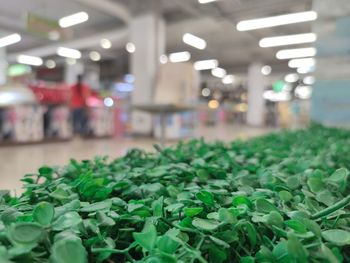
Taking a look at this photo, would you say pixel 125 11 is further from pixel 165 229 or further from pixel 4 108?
pixel 165 229

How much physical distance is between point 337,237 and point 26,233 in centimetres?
46

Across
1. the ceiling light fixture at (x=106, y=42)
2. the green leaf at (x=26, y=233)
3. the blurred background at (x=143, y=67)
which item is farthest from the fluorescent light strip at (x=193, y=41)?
the green leaf at (x=26, y=233)

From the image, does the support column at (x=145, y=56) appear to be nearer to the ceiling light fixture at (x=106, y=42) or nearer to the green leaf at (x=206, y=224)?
the ceiling light fixture at (x=106, y=42)

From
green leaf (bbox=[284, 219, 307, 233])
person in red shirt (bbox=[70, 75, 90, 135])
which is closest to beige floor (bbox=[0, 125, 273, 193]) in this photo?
person in red shirt (bbox=[70, 75, 90, 135])

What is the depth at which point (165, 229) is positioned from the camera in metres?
0.54

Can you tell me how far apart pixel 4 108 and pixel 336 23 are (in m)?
5.56

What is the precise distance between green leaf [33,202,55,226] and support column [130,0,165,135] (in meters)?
7.69

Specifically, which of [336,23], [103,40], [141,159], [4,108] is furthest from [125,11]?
[141,159]

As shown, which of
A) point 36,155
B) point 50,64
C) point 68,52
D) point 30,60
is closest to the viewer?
point 36,155

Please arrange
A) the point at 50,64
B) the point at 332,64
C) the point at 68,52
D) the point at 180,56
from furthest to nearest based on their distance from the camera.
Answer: the point at 50,64 → the point at 180,56 → the point at 68,52 → the point at 332,64

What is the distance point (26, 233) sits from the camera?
42cm

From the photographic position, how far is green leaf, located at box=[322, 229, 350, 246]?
0.46 m

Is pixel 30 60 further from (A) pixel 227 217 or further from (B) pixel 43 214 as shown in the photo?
(A) pixel 227 217

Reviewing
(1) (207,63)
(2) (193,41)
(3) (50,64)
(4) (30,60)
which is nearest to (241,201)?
(2) (193,41)
